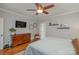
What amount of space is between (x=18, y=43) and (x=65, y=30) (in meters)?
0.83

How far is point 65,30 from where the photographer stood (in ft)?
6.29

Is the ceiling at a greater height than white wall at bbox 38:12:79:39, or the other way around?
the ceiling

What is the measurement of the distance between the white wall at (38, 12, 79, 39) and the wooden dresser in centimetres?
36

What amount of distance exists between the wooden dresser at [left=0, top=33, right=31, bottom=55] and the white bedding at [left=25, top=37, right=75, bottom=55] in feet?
0.32

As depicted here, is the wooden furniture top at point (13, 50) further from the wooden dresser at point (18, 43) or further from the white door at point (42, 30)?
the white door at point (42, 30)

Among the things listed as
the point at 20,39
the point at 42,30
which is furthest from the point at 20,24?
the point at 42,30

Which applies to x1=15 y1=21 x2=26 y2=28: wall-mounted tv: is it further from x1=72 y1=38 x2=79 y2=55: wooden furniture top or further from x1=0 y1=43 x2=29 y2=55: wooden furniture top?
x1=72 y1=38 x2=79 y2=55: wooden furniture top

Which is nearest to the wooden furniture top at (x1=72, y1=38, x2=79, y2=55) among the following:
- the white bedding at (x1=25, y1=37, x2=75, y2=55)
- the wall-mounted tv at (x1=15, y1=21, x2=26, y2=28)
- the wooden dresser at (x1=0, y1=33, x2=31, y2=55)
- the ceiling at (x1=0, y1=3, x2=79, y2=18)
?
the white bedding at (x1=25, y1=37, x2=75, y2=55)

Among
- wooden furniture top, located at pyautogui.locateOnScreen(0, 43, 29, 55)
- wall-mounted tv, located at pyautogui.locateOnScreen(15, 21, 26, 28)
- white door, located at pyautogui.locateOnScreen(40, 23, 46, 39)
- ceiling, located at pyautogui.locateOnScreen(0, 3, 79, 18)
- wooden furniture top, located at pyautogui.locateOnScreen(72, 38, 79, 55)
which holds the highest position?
ceiling, located at pyautogui.locateOnScreen(0, 3, 79, 18)

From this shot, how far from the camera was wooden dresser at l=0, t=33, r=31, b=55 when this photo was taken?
73.3 inches

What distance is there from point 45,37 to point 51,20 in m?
0.31

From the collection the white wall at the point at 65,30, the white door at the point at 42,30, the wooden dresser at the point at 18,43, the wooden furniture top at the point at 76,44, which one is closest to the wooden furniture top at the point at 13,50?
the wooden dresser at the point at 18,43

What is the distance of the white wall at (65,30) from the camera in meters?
1.85

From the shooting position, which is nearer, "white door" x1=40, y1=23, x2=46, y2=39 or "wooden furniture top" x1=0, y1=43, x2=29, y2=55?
"wooden furniture top" x1=0, y1=43, x2=29, y2=55
